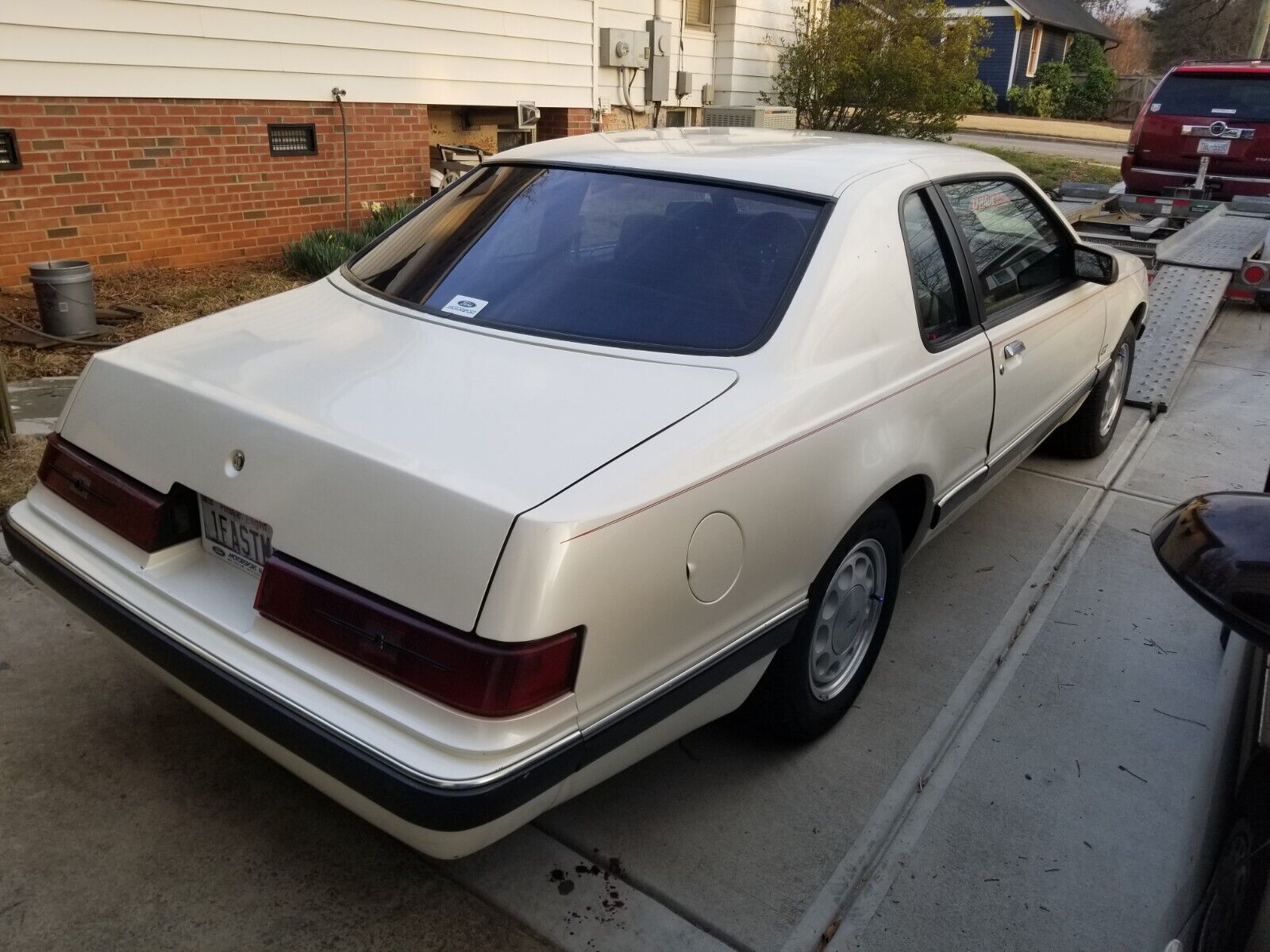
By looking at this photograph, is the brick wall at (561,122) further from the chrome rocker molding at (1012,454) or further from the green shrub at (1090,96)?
the green shrub at (1090,96)

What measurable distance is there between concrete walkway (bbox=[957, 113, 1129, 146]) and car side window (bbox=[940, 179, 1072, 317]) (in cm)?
2556

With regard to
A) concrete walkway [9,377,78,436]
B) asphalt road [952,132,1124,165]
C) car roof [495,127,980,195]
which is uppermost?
car roof [495,127,980,195]

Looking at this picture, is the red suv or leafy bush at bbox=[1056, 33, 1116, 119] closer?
the red suv

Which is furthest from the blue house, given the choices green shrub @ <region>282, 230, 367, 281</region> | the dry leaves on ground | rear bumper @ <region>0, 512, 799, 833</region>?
rear bumper @ <region>0, 512, 799, 833</region>

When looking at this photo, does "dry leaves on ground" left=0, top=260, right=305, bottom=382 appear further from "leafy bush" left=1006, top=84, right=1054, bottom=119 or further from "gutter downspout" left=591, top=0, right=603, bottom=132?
"leafy bush" left=1006, top=84, right=1054, bottom=119

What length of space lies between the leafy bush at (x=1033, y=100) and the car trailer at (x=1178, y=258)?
29.4m

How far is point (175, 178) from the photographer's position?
294 inches

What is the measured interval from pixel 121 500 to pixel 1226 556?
235 cm

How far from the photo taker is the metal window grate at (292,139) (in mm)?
8125

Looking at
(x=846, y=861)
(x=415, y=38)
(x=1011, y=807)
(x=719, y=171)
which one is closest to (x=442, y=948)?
(x=846, y=861)

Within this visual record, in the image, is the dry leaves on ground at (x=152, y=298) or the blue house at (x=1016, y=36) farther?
the blue house at (x=1016, y=36)

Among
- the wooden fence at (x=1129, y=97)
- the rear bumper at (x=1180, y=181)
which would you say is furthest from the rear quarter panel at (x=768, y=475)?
the wooden fence at (x=1129, y=97)

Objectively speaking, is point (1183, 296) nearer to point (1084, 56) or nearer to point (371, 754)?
point (371, 754)

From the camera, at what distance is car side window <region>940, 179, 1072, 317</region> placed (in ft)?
11.5
